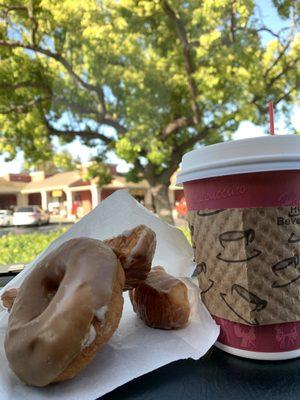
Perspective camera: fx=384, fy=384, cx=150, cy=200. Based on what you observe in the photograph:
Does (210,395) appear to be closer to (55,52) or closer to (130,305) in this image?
(130,305)

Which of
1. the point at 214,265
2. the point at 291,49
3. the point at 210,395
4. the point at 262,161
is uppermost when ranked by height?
the point at 291,49

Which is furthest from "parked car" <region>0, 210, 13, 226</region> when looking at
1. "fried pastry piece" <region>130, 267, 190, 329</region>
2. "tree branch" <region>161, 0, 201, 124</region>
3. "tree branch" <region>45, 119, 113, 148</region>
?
"fried pastry piece" <region>130, 267, 190, 329</region>

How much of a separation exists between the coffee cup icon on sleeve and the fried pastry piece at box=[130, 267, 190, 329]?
175mm

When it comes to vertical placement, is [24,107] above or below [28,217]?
above

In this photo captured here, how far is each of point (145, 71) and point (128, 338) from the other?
30.6 feet

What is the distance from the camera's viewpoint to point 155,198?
439 inches

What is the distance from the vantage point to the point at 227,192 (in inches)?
30.1

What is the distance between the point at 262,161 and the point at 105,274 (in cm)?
36

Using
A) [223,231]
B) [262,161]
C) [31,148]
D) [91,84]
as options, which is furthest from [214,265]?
[31,148]

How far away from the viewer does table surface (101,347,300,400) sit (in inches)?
24.5

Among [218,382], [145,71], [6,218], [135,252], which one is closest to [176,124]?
[145,71]

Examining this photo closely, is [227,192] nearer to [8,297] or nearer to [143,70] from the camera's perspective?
[8,297]

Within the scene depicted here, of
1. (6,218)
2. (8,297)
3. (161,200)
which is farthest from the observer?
(6,218)

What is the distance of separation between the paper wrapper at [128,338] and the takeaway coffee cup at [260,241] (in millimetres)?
97
